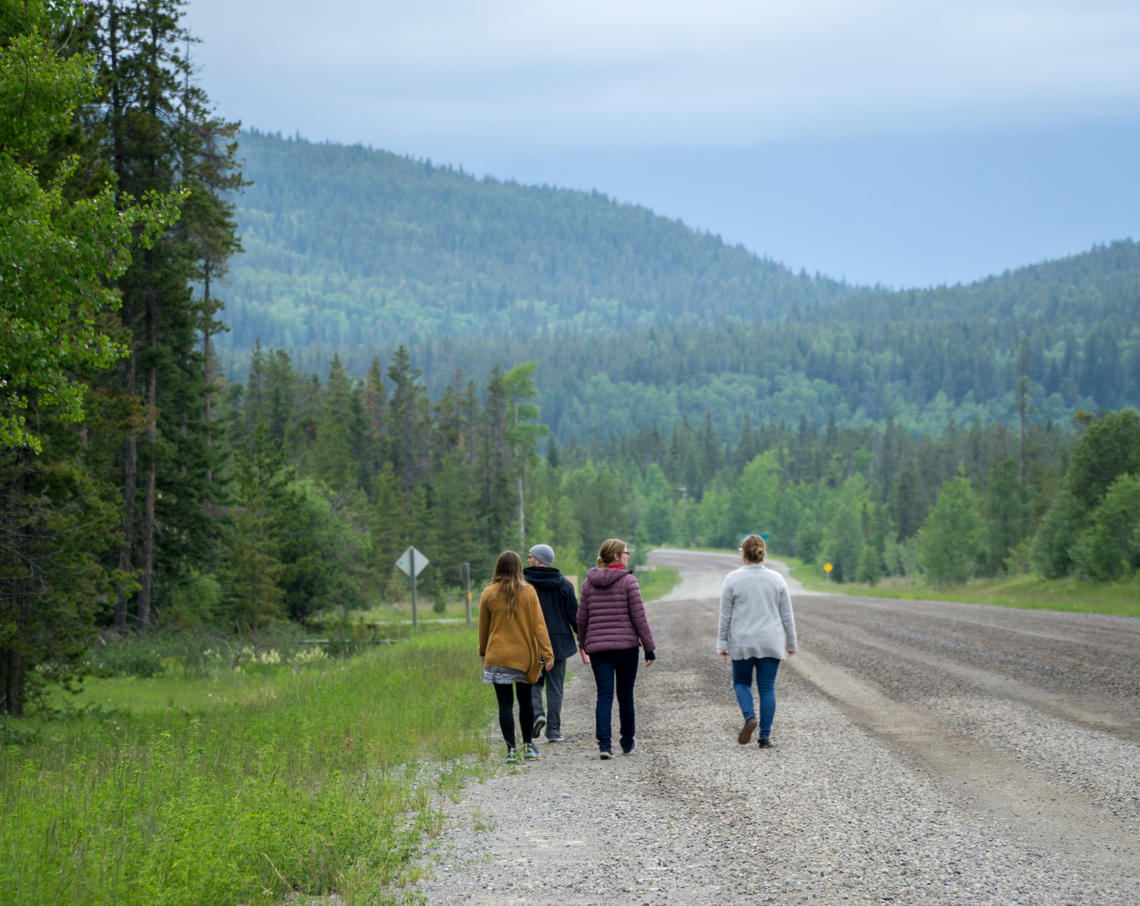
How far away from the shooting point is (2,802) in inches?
294

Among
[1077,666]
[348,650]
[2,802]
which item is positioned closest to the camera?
[2,802]

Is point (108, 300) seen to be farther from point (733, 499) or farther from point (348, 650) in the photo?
point (733, 499)

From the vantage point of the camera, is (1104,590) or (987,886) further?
(1104,590)

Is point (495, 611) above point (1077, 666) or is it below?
above

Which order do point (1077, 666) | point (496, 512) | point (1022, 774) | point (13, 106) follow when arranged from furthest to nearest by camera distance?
1. point (496, 512)
2. point (1077, 666)
3. point (13, 106)
4. point (1022, 774)

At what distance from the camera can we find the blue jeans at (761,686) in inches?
423

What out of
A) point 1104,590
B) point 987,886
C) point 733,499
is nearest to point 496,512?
point 1104,590

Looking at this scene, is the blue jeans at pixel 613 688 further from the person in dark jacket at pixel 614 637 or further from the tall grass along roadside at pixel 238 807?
the tall grass along roadside at pixel 238 807

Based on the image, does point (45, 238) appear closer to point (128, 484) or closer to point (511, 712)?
point (511, 712)

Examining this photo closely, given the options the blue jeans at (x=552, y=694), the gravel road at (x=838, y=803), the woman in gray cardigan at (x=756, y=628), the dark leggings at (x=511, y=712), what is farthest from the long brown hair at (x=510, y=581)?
the woman in gray cardigan at (x=756, y=628)

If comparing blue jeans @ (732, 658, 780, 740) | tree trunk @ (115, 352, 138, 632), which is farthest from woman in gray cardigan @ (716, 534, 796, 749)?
tree trunk @ (115, 352, 138, 632)

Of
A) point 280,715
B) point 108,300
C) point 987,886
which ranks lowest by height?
point 280,715

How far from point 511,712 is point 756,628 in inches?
104

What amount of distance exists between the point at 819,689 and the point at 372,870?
980 centimetres
